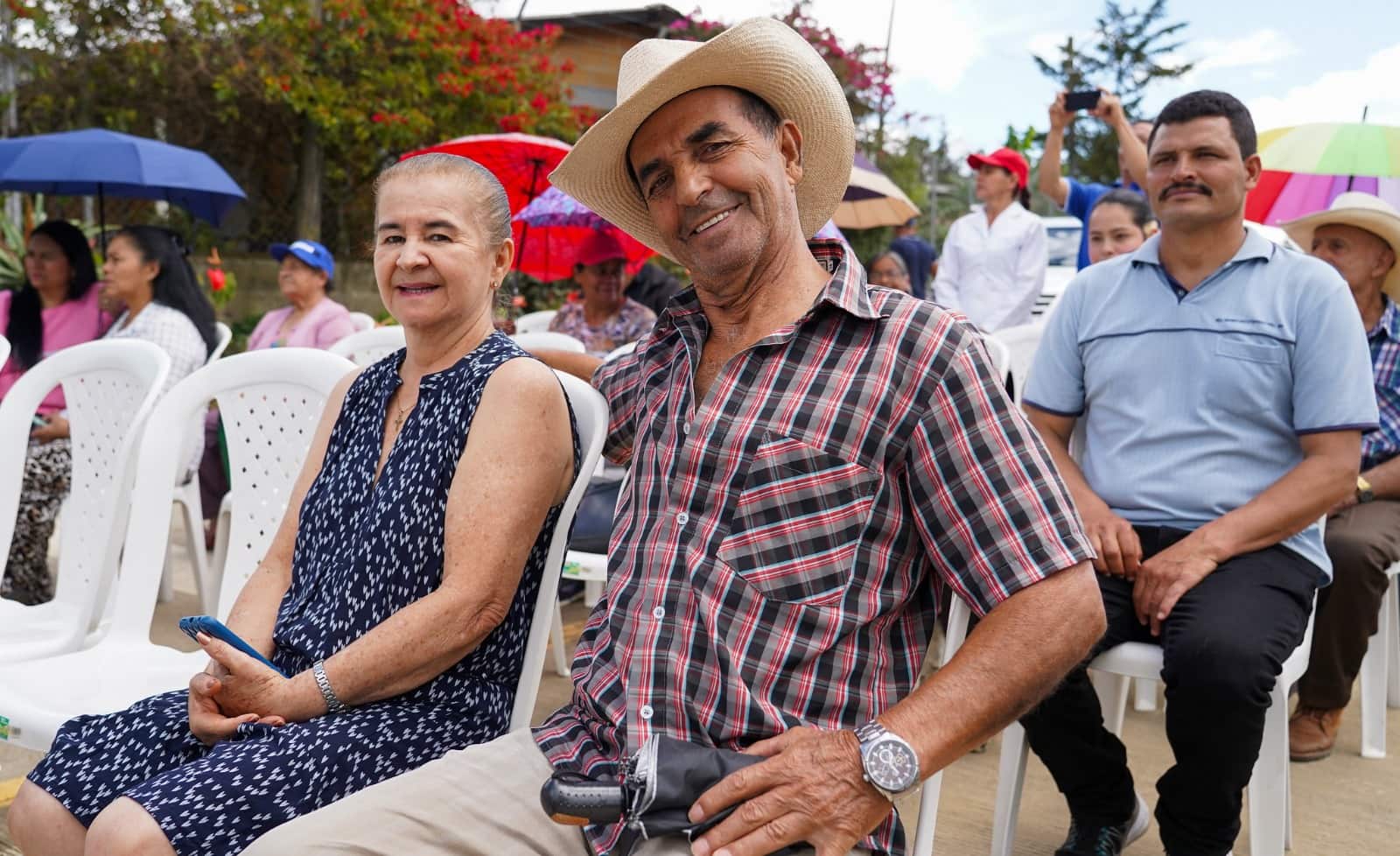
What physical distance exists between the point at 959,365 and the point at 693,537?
45 cm

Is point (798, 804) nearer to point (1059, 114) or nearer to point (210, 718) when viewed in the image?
point (210, 718)

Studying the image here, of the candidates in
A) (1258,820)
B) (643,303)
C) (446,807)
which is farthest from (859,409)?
(643,303)

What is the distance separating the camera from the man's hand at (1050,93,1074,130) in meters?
5.15

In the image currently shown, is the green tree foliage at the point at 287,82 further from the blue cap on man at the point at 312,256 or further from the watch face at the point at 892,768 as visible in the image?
the watch face at the point at 892,768

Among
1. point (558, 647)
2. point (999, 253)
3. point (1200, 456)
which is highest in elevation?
point (999, 253)

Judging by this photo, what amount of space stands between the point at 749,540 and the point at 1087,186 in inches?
193

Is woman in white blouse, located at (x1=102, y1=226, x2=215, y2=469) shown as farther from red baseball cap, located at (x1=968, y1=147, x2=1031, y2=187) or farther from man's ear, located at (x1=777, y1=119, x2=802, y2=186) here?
red baseball cap, located at (x1=968, y1=147, x2=1031, y2=187)

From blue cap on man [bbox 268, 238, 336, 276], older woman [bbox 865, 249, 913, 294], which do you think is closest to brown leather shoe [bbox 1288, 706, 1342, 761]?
older woman [bbox 865, 249, 913, 294]

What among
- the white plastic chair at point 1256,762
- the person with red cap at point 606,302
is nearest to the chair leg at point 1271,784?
the white plastic chair at point 1256,762

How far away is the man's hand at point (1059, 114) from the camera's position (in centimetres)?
515

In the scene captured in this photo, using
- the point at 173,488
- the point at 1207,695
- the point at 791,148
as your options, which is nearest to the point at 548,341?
the point at 173,488

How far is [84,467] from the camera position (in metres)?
3.20

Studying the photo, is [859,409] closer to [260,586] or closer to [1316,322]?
[260,586]

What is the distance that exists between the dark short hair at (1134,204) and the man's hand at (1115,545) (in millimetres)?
2478
